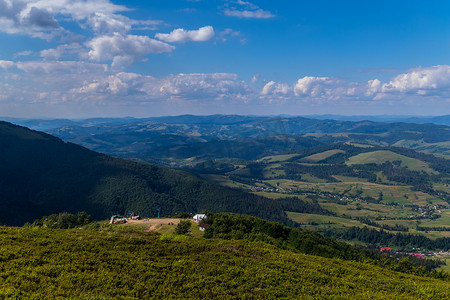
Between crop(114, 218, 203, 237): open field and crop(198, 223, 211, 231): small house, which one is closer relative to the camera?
crop(114, 218, 203, 237): open field

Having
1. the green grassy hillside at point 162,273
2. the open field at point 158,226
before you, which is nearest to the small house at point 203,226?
the open field at point 158,226

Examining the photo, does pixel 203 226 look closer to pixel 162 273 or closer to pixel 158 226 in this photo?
pixel 158 226

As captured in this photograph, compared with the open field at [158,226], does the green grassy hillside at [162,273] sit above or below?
above

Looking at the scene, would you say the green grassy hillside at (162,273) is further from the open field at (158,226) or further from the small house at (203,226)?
the small house at (203,226)

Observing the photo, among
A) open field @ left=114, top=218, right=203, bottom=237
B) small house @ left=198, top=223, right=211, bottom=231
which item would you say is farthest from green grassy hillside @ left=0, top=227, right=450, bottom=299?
small house @ left=198, top=223, right=211, bottom=231

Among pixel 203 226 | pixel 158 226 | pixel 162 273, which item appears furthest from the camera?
pixel 158 226

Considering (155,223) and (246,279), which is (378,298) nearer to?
(246,279)

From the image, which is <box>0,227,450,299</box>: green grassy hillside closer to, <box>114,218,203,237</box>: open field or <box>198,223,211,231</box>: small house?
<box>114,218,203,237</box>: open field

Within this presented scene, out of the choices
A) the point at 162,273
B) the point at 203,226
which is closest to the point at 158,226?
the point at 203,226
